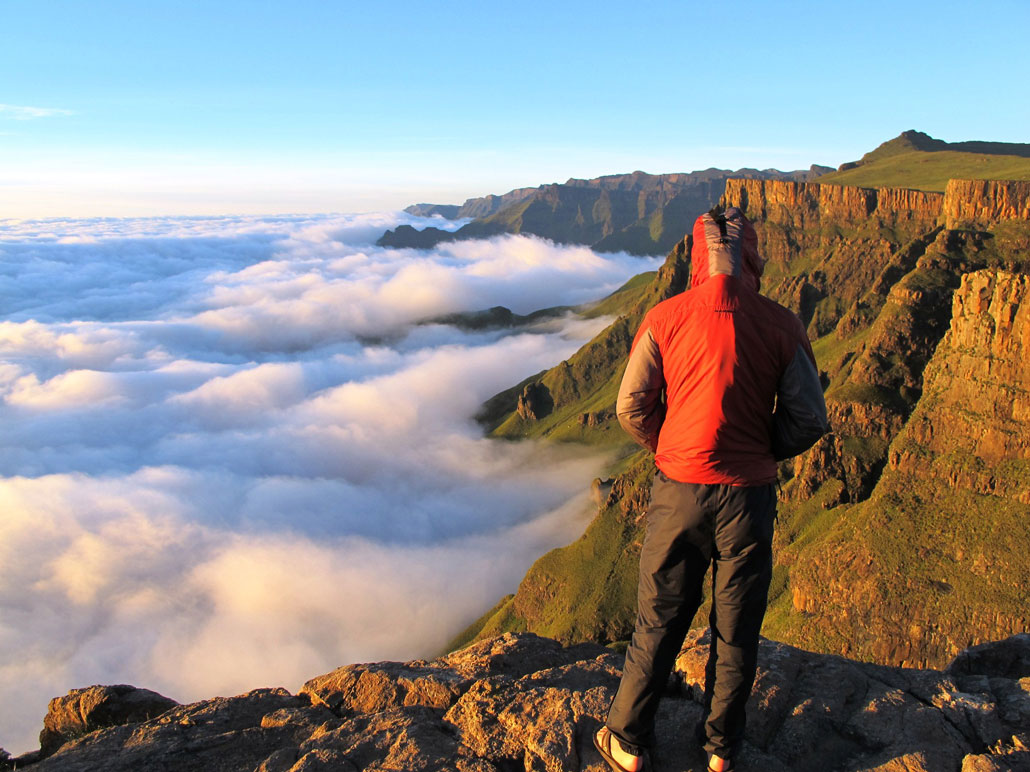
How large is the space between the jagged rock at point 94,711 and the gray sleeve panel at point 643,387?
10.5 meters

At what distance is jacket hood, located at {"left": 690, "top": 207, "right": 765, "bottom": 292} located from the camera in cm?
729

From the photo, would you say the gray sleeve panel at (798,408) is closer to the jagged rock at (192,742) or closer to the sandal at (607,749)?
the sandal at (607,749)

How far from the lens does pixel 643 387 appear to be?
24.3 feet

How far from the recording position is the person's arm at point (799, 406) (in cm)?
710

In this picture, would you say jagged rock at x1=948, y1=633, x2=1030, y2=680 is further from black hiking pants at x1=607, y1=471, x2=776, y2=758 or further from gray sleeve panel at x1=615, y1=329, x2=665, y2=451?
gray sleeve panel at x1=615, y1=329, x2=665, y2=451

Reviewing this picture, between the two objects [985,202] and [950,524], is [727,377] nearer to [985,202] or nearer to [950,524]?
[950,524]

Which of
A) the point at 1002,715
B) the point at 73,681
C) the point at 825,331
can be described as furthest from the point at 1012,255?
the point at 73,681

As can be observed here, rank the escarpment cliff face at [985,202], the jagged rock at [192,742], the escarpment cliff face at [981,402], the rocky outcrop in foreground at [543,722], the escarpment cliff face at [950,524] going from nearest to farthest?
1. the rocky outcrop in foreground at [543,722]
2. the jagged rock at [192,742]
3. the escarpment cliff face at [950,524]
4. the escarpment cliff face at [981,402]
5. the escarpment cliff face at [985,202]

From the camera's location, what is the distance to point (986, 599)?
66.6m

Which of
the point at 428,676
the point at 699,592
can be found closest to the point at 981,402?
the point at 699,592

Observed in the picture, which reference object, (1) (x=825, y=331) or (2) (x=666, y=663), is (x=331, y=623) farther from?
(2) (x=666, y=663)

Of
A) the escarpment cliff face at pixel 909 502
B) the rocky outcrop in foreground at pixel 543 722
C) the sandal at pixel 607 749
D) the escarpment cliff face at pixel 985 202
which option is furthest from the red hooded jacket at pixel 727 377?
the escarpment cliff face at pixel 985 202

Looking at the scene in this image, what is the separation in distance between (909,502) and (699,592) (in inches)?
3651

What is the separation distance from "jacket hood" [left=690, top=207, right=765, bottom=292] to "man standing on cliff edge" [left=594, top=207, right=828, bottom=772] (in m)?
0.02
